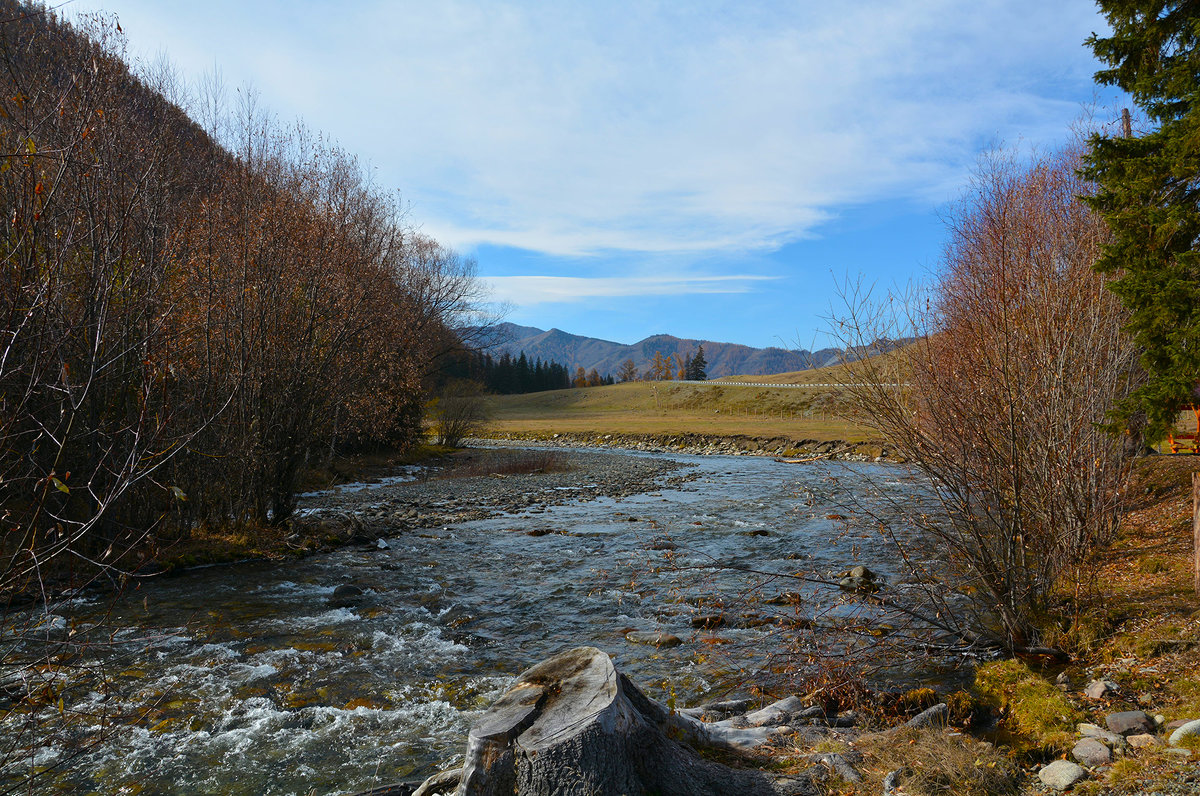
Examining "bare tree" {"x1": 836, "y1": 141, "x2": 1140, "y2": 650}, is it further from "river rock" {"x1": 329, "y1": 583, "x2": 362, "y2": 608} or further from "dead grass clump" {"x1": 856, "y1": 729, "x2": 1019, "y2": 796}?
"river rock" {"x1": 329, "y1": 583, "x2": 362, "y2": 608}

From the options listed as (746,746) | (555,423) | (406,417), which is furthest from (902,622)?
(555,423)

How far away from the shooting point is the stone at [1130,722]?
508 cm

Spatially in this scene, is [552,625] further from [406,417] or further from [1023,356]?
[406,417]

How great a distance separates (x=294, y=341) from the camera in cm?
1423

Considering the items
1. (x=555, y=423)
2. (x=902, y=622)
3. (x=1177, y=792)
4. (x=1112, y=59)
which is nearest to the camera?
(x=1177, y=792)

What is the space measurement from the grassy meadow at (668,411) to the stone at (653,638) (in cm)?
3133

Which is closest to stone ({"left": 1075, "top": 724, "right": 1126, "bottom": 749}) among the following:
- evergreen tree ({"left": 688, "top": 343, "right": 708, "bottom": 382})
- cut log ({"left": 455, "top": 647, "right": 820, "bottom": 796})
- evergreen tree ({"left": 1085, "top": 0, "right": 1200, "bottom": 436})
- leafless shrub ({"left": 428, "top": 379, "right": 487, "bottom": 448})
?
cut log ({"left": 455, "top": 647, "right": 820, "bottom": 796})

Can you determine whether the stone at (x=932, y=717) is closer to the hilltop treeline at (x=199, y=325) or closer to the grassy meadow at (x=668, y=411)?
the hilltop treeline at (x=199, y=325)

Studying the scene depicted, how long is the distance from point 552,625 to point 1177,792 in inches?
274

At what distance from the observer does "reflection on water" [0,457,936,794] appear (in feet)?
19.1

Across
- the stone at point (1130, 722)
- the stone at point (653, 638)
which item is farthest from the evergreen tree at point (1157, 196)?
the stone at point (653, 638)

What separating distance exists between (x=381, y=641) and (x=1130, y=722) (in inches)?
301

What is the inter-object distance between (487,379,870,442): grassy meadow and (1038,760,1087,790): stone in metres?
34.6

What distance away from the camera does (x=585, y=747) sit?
3727 mm
